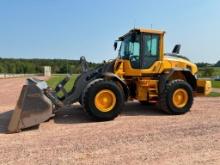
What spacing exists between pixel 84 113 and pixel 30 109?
268cm

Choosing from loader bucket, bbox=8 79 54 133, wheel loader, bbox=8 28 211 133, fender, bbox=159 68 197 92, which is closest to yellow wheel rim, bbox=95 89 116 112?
wheel loader, bbox=8 28 211 133

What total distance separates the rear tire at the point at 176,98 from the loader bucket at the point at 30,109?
142 inches

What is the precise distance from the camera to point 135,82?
10.2 meters

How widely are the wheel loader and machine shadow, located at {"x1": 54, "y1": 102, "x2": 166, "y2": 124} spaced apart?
35 cm

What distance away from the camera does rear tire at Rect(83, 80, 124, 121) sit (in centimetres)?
881

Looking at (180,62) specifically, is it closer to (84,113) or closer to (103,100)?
(103,100)

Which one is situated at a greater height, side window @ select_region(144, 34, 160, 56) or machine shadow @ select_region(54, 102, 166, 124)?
side window @ select_region(144, 34, 160, 56)

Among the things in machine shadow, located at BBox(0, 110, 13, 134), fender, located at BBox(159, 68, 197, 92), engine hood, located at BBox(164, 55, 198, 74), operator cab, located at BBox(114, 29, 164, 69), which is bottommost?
machine shadow, located at BBox(0, 110, 13, 134)

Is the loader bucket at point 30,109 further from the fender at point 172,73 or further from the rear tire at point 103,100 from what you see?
the fender at point 172,73

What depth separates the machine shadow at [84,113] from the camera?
30.2ft

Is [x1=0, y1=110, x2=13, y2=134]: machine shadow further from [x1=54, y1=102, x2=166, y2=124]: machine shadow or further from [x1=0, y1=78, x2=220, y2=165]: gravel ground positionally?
[x1=54, y1=102, x2=166, y2=124]: machine shadow

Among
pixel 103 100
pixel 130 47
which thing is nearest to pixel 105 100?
pixel 103 100

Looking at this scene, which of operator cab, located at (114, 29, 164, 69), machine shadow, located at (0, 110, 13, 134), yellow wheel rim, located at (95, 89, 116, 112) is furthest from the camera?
operator cab, located at (114, 29, 164, 69)

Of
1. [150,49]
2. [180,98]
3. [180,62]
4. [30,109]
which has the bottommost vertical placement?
[30,109]
